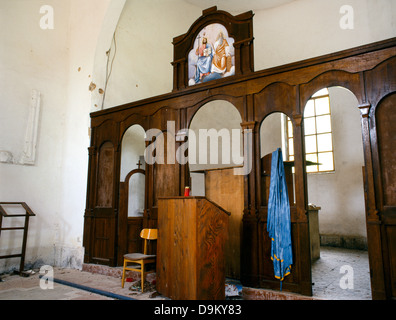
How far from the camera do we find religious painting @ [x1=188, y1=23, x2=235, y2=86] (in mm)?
5074

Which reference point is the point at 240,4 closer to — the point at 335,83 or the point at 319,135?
the point at 319,135

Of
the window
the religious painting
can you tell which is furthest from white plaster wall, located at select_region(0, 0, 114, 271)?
the window

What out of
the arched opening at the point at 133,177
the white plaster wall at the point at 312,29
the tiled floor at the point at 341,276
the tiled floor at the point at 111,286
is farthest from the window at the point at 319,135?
the arched opening at the point at 133,177

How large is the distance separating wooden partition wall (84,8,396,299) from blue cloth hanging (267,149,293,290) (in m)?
0.11

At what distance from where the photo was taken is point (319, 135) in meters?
9.12

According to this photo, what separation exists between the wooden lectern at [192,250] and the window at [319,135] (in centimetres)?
588

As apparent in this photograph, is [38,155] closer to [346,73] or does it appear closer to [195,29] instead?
[195,29]

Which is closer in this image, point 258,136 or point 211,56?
point 258,136

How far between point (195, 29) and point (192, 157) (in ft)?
13.5

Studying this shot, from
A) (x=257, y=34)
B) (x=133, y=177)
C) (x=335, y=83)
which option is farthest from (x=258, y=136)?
(x=257, y=34)

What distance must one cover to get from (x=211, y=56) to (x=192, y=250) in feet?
10.9

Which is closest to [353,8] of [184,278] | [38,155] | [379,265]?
[379,265]

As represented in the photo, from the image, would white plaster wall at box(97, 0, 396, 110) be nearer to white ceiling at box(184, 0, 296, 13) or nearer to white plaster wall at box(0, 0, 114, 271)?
white ceiling at box(184, 0, 296, 13)

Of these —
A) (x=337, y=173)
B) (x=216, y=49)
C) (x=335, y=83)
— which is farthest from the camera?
(x=337, y=173)
